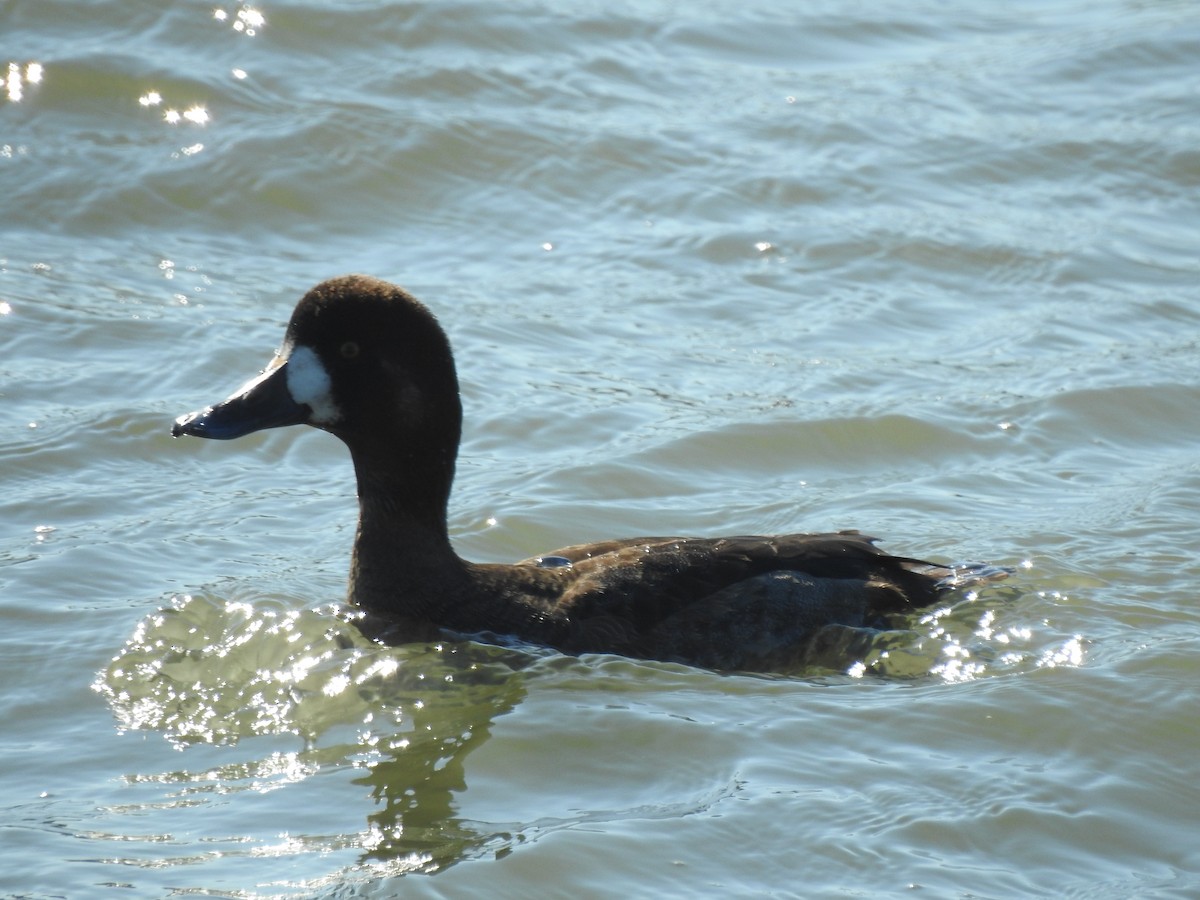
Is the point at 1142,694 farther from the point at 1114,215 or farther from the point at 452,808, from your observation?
the point at 1114,215

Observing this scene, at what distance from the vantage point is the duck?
241 inches

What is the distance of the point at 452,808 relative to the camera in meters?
5.18

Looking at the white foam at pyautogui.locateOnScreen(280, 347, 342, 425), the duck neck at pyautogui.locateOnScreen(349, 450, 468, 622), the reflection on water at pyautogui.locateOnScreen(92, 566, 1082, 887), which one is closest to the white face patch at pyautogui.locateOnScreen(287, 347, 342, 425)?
the white foam at pyautogui.locateOnScreen(280, 347, 342, 425)

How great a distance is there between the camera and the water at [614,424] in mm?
5098

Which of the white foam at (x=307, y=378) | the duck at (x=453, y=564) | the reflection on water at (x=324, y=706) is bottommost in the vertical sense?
the reflection on water at (x=324, y=706)

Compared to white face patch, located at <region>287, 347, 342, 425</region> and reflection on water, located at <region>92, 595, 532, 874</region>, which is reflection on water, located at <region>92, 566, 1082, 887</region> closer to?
reflection on water, located at <region>92, 595, 532, 874</region>

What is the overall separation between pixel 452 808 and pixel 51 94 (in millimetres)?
8146

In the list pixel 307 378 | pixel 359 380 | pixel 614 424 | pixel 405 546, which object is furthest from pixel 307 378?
pixel 614 424

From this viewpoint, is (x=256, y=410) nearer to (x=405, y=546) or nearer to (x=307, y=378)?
(x=307, y=378)

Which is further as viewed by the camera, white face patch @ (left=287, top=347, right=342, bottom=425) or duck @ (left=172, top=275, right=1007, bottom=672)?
white face patch @ (left=287, top=347, right=342, bottom=425)

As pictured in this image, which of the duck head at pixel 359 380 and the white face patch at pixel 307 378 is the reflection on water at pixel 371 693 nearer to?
the duck head at pixel 359 380

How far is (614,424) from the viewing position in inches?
340

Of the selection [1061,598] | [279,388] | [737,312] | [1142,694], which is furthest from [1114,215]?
[279,388]

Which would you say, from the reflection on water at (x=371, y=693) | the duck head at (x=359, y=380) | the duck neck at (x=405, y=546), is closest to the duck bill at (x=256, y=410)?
the duck head at (x=359, y=380)
